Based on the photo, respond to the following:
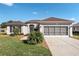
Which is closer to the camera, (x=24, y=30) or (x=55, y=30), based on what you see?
(x=24, y=30)

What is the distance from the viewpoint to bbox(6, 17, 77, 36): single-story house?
8.75 metres

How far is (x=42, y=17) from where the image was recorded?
8562mm

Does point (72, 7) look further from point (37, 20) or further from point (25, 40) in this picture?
point (25, 40)

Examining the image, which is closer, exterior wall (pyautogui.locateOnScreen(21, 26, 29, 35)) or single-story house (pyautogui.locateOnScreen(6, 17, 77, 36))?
exterior wall (pyautogui.locateOnScreen(21, 26, 29, 35))

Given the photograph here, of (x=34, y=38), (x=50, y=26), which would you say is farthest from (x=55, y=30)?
(x=34, y=38)

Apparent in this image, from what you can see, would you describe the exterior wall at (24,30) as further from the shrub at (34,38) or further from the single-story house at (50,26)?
the shrub at (34,38)

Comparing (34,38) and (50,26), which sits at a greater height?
(50,26)

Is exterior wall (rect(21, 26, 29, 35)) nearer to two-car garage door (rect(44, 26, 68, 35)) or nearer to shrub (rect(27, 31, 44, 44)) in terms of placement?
shrub (rect(27, 31, 44, 44))

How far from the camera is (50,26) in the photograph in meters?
9.83

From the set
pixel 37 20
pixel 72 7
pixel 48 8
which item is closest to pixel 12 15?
pixel 37 20

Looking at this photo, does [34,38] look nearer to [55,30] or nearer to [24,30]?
[24,30]

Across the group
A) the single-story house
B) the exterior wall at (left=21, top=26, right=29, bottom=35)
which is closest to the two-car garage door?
the single-story house

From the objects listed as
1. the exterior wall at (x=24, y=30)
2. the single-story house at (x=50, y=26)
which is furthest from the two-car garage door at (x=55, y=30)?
the exterior wall at (x=24, y=30)

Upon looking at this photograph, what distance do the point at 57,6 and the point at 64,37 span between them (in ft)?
5.91
